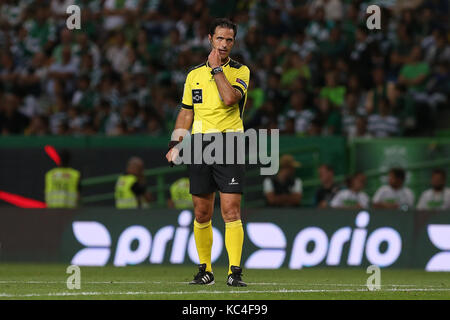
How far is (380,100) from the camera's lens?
15.4 m

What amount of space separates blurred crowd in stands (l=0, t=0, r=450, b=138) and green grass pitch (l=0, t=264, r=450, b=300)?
411cm

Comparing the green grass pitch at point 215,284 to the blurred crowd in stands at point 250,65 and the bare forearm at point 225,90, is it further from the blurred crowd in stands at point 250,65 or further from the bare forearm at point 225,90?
the blurred crowd in stands at point 250,65

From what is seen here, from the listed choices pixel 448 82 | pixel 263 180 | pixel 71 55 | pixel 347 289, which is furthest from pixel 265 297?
pixel 71 55

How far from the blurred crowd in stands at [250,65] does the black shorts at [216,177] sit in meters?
7.11

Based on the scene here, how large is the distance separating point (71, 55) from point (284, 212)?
6900 mm

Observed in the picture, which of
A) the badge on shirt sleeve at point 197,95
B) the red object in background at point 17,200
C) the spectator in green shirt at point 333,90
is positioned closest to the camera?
the badge on shirt sleeve at point 197,95

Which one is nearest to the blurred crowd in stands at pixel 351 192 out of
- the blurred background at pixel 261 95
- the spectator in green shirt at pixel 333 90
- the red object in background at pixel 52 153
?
the blurred background at pixel 261 95

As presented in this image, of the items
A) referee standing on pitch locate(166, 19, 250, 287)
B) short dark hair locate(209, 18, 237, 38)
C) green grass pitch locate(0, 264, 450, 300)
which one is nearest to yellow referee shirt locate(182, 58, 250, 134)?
referee standing on pitch locate(166, 19, 250, 287)

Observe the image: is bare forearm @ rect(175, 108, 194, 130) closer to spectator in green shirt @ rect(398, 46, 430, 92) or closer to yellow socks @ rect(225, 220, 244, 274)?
yellow socks @ rect(225, 220, 244, 274)

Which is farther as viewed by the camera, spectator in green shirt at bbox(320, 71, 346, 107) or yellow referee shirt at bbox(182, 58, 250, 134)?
spectator in green shirt at bbox(320, 71, 346, 107)

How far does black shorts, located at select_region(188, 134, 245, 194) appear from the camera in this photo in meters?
→ 8.35

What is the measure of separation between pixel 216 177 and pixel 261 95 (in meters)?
8.12

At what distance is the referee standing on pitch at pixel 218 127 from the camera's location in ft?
27.3

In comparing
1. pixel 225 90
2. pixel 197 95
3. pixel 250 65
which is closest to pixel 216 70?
pixel 225 90
